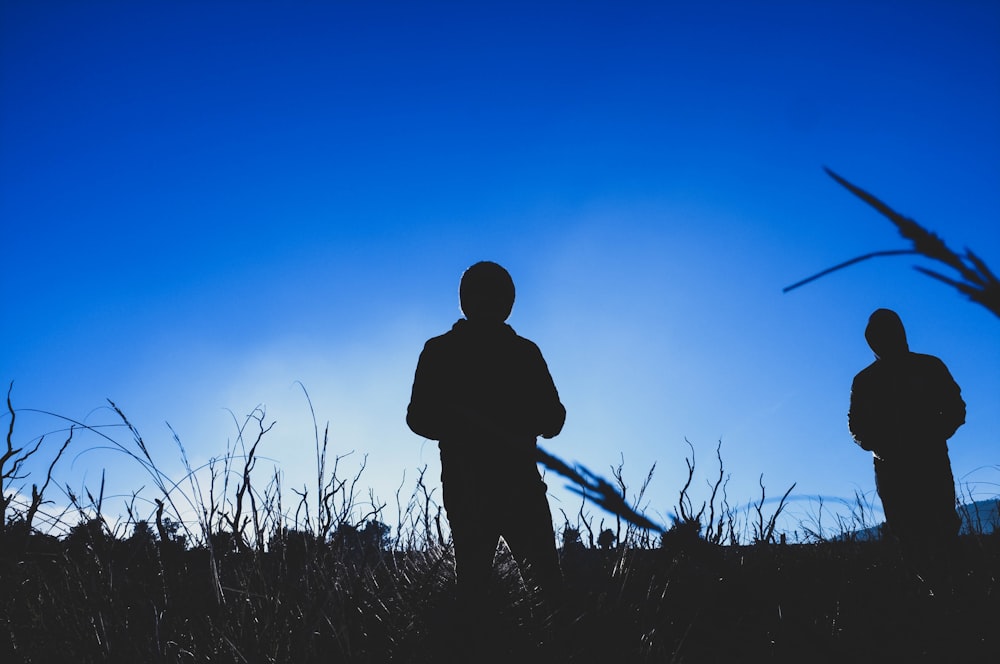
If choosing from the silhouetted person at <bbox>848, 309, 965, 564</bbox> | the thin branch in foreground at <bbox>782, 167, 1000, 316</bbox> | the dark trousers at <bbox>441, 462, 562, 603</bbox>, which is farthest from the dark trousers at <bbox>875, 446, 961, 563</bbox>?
the thin branch in foreground at <bbox>782, 167, 1000, 316</bbox>

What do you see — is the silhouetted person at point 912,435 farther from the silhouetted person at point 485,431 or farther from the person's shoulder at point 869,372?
the silhouetted person at point 485,431

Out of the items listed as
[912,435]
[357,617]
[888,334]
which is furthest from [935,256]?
[888,334]

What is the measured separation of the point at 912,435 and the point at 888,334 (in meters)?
0.63

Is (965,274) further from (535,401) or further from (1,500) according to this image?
(1,500)

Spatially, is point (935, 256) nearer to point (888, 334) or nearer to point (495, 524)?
point (495, 524)

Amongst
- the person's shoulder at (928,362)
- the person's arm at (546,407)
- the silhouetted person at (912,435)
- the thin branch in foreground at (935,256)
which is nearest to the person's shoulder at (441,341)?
the person's arm at (546,407)

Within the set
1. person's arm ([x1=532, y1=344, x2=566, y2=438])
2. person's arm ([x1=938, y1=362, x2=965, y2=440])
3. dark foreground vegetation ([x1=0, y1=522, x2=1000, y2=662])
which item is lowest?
dark foreground vegetation ([x1=0, y1=522, x2=1000, y2=662])

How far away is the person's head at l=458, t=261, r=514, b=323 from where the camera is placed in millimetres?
2830

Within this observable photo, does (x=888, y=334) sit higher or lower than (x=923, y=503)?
higher

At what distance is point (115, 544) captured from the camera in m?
2.12

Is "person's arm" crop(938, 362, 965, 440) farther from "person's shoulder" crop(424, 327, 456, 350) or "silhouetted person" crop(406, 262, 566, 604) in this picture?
"person's shoulder" crop(424, 327, 456, 350)

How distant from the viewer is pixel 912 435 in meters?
3.41

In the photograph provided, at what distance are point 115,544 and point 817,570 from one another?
16.0 ft

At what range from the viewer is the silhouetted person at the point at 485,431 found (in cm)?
262
